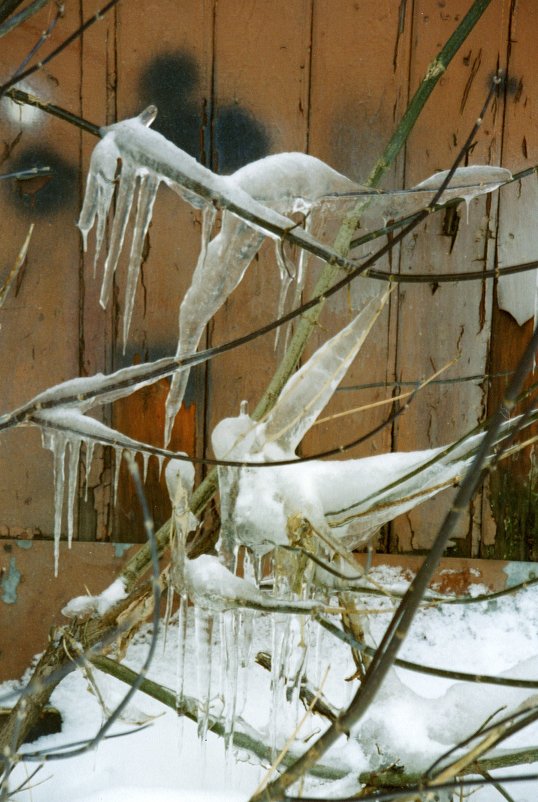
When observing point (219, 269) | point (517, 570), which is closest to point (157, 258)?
point (219, 269)

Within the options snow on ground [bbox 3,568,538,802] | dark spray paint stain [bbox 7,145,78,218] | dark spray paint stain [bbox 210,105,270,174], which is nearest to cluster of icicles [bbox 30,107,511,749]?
snow on ground [bbox 3,568,538,802]

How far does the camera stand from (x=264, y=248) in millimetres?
2420

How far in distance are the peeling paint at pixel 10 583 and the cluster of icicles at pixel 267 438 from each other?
0.95 metres

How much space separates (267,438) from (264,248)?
101cm

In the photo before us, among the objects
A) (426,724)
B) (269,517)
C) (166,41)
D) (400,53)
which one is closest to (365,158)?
(400,53)

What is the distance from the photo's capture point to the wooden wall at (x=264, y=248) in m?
2.40

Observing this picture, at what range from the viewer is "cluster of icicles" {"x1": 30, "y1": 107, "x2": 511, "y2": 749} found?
1.40 m

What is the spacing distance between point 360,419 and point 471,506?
0.46 meters

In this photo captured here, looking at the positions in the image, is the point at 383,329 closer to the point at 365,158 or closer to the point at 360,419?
the point at 360,419

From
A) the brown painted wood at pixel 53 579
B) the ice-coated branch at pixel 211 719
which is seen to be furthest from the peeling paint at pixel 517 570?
the ice-coated branch at pixel 211 719

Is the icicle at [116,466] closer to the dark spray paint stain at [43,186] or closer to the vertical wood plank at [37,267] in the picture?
the vertical wood plank at [37,267]

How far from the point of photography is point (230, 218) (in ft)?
4.58

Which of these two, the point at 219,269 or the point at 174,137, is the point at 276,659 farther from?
the point at 174,137

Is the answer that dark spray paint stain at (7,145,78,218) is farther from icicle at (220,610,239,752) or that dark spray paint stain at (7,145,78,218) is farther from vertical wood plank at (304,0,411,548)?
icicle at (220,610,239,752)
